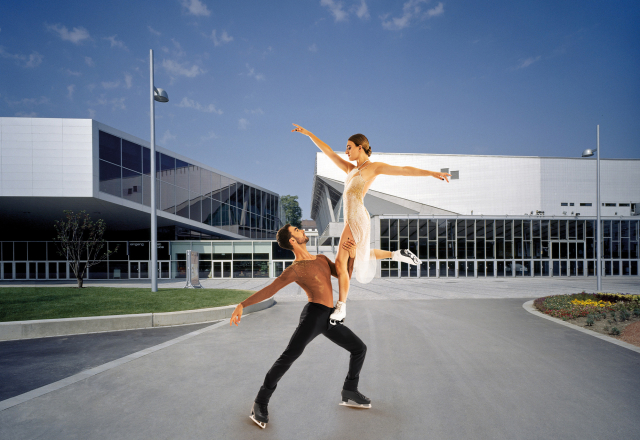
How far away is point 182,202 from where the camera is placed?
85.6 ft

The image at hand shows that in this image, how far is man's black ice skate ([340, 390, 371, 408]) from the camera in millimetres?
3828

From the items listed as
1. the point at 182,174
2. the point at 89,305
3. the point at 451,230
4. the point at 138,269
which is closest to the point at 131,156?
the point at 182,174

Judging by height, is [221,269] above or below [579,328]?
below

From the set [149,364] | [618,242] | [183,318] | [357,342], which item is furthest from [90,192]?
[618,242]

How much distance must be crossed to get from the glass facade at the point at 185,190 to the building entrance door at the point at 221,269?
3.30 metres

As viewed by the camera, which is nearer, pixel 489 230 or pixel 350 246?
pixel 350 246

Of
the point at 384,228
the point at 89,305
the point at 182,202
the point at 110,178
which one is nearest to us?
the point at 89,305

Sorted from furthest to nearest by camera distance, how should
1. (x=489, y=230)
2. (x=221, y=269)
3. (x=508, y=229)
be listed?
(x=508, y=229)
(x=489, y=230)
(x=221, y=269)

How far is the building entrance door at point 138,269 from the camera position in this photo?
2861cm

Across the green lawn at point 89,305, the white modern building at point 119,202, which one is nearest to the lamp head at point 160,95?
the green lawn at point 89,305

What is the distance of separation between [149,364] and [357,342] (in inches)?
157

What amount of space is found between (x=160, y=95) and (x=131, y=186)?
10.0 metres

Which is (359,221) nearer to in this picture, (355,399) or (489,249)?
(355,399)

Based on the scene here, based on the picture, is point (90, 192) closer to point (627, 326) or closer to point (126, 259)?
point (126, 259)
